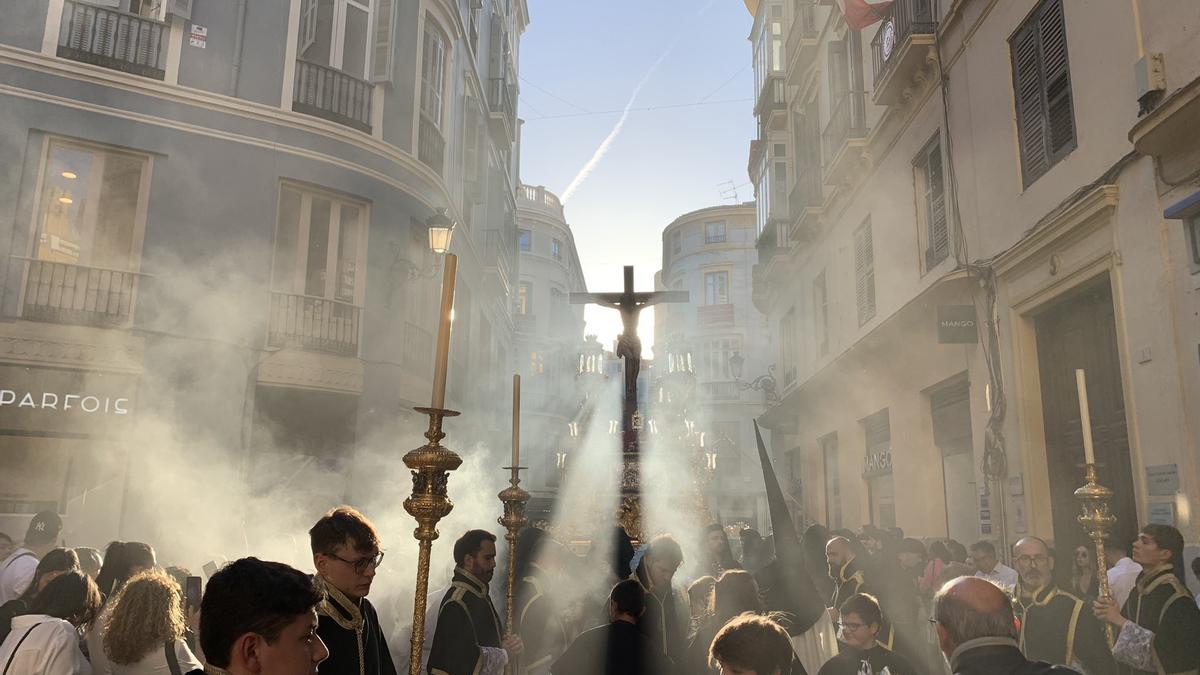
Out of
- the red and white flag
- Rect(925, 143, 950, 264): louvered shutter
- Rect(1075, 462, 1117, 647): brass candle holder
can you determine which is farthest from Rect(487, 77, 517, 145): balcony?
Rect(1075, 462, 1117, 647): brass candle holder

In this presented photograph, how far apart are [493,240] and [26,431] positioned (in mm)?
13901

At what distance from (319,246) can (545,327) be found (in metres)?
30.1

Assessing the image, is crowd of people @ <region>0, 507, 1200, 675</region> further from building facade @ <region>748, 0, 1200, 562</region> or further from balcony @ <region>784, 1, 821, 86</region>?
balcony @ <region>784, 1, 821, 86</region>

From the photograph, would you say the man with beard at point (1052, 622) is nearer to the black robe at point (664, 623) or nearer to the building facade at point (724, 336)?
the black robe at point (664, 623)

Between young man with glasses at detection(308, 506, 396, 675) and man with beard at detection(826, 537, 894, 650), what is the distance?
464 cm

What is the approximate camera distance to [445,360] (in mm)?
3303

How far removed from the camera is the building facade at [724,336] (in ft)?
123

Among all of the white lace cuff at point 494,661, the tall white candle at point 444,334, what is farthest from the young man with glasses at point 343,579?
the white lace cuff at point 494,661

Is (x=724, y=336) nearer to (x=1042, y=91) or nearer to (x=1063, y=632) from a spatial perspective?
(x=1042, y=91)

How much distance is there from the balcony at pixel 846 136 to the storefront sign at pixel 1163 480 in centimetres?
919

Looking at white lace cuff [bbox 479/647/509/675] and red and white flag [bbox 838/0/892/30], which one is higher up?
red and white flag [bbox 838/0/892/30]

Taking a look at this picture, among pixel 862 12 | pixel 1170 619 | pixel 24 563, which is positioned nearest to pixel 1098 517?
pixel 1170 619

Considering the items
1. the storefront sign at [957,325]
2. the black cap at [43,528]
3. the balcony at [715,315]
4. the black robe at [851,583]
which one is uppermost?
the balcony at [715,315]

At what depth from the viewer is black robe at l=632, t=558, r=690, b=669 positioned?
187 inches
